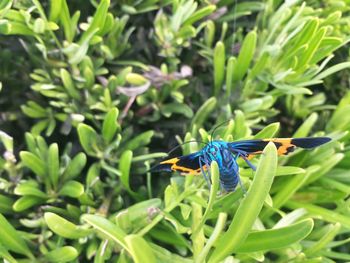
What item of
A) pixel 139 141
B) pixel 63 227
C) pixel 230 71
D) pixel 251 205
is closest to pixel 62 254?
pixel 63 227

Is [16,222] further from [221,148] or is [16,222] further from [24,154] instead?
[221,148]

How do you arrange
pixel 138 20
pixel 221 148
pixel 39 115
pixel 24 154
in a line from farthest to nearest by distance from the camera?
pixel 138 20 < pixel 39 115 < pixel 24 154 < pixel 221 148

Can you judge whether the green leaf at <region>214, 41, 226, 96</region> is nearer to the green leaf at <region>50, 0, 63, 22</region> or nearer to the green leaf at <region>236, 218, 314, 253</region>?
the green leaf at <region>50, 0, 63, 22</region>

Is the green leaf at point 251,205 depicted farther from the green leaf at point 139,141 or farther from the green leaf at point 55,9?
the green leaf at point 55,9

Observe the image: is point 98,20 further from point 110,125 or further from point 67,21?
point 110,125

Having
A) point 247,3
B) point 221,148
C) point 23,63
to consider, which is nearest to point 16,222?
point 23,63

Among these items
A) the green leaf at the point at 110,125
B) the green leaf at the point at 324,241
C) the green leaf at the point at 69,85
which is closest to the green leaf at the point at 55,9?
the green leaf at the point at 69,85
